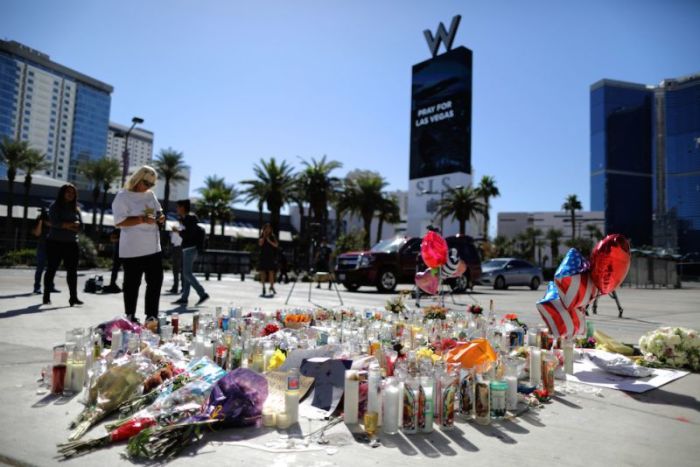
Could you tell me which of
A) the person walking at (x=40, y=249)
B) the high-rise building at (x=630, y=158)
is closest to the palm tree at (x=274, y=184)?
the person walking at (x=40, y=249)

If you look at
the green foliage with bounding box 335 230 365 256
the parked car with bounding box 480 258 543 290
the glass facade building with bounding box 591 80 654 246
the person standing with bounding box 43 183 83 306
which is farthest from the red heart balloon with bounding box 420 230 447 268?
the glass facade building with bounding box 591 80 654 246

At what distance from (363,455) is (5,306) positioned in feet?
23.3

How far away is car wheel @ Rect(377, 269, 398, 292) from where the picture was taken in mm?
14789

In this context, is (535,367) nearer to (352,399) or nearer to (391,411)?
(391,411)

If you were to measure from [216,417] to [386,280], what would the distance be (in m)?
12.4

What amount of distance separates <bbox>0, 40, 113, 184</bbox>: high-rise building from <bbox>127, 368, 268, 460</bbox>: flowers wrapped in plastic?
379 ft

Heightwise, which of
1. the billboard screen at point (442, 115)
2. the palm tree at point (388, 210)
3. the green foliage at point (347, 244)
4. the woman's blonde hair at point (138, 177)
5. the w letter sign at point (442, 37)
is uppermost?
the w letter sign at point (442, 37)

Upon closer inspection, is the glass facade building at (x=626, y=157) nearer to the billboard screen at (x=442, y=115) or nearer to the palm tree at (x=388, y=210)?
the billboard screen at (x=442, y=115)

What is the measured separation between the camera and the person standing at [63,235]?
24.0 ft

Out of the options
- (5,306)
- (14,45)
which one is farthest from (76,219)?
(14,45)

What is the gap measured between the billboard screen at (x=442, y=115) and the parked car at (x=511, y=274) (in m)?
26.3

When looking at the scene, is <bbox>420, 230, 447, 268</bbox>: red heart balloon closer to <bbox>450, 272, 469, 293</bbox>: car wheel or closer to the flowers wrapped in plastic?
the flowers wrapped in plastic

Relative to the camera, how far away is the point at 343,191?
42.2 metres

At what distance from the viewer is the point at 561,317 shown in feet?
14.4
